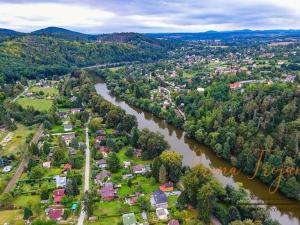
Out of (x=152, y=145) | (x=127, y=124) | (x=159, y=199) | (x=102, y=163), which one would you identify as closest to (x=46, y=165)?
(x=102, y=163)

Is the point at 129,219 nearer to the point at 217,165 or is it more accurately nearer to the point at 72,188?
the point at 72,188

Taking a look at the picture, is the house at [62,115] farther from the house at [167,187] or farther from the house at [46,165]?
the house at [167,187]

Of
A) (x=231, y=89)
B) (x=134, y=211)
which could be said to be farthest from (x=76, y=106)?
(x=134, y=211)

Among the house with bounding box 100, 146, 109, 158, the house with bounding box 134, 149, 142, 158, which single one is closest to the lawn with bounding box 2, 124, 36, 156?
the house with bounding box 100, 146, 109, 158

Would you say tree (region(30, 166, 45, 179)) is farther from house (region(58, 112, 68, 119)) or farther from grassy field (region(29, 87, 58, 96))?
grassy field (region(29, 87, 58, 96))

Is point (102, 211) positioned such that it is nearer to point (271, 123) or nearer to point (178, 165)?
point (178, 165)
